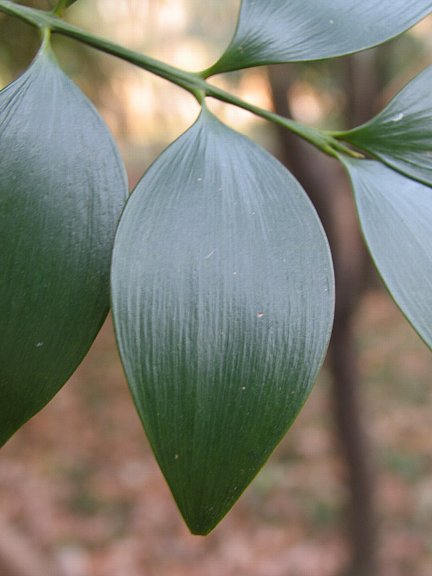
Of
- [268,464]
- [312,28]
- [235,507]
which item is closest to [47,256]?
[312,28]

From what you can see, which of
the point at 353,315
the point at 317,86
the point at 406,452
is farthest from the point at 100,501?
the point at 317,86

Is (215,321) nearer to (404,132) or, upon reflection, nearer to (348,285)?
(404,132)

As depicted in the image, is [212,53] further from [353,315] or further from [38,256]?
[38,256]

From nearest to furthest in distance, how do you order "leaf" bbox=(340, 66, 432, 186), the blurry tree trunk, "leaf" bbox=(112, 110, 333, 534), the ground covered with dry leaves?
"leaf" bbox=(112, 110, 333, 534)
"leaf" bbox=(340, 66, 432, 186)
the blurry tree trunk
the ground covered with dry leaves

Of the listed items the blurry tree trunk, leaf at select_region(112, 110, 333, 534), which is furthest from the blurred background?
leaf at select_region(112, 110, 333, 534)

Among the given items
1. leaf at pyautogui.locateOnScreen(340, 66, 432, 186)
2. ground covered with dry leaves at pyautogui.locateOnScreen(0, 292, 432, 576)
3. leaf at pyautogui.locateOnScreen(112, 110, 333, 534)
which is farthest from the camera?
ground covered with dry leaves at pyautogui.locateOnScreen(0, 292, 432, 576)

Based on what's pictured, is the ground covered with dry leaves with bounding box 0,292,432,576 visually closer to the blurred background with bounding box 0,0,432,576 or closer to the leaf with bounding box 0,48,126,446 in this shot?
the blurred background with bounding box 0,0,432,576

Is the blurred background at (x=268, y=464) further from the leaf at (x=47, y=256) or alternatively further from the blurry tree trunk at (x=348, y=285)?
the leaf at (x=47, y=256)
